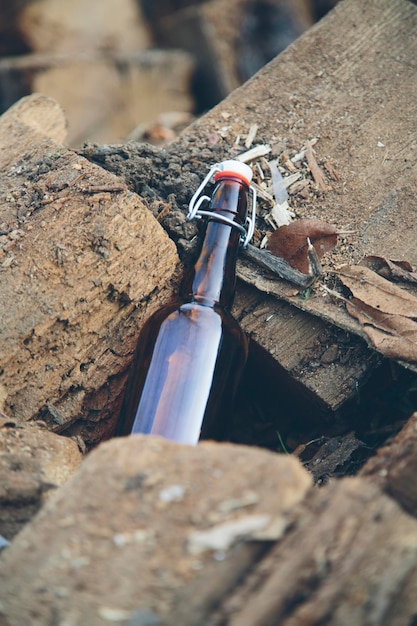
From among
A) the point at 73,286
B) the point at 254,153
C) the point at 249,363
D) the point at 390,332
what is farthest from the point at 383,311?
the point at 73,286

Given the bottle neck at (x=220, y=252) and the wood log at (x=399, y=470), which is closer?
the wood log at (x=399, y=470)

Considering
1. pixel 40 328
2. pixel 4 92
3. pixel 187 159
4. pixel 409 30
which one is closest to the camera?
pixel 40 328

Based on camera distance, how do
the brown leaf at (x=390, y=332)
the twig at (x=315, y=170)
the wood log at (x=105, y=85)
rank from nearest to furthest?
1. the brown leaf at (x=390, y=332)
2. the twig at (x=315, y=170)
3. the wood log at (x=105, y=85)

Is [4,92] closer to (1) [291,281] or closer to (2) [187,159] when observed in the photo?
(2) [187,159]

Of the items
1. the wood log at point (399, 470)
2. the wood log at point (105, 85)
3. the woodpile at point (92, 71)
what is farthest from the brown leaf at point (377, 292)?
the woodpile at point (92, 71)

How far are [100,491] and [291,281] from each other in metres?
1.05

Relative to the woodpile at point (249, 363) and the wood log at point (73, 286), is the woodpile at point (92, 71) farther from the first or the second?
the wood log at point (73, 286)

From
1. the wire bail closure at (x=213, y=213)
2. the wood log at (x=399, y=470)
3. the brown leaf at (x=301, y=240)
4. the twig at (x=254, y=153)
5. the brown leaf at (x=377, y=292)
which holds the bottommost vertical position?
the wood log at (x=399, y=470)

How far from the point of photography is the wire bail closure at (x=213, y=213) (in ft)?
6.44

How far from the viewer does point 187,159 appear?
7.36 feet

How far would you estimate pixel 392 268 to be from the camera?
207 centimetres

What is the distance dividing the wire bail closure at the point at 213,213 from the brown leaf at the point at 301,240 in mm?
98

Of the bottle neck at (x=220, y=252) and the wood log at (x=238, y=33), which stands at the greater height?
the wood log at (x=238, y=33)

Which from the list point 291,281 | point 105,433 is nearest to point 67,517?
point 105,433
